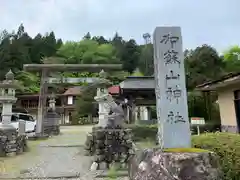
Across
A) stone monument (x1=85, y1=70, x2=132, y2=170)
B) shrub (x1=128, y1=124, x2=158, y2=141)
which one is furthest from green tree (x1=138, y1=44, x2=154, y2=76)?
stone monument (x1=85, y1=70, x2=132, y2=170)

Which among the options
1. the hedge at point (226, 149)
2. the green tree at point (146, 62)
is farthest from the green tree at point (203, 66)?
the green tree at point (146, 62)

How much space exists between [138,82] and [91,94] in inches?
466

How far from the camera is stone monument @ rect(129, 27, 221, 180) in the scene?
313cm

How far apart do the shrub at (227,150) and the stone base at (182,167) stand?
789mm

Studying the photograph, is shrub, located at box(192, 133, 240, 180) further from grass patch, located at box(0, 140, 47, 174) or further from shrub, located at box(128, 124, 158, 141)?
shrub, located at box(128, 124, 158, 141)

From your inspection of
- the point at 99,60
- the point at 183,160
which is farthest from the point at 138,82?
the point at 99,60

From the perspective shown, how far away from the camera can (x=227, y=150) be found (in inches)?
156

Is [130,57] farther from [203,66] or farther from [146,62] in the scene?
[203,66]

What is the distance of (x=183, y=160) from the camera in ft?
10.3

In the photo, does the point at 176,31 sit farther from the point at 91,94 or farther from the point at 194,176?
the point at 91,94

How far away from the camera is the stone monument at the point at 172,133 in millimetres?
3131

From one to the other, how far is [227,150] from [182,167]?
138cm

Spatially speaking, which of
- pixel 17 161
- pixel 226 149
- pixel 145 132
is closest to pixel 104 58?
pixel 145 132

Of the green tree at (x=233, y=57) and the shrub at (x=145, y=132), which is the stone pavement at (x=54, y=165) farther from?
the green tree at (x=233, y=57)
